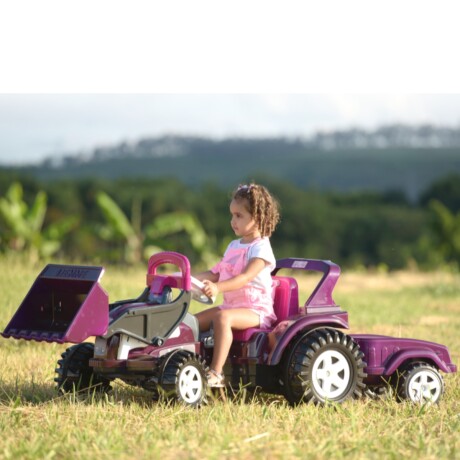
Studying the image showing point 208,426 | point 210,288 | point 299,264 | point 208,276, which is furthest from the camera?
point 299,264

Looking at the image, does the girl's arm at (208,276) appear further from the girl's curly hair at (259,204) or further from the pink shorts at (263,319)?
the girl's curly hair at (259,204)

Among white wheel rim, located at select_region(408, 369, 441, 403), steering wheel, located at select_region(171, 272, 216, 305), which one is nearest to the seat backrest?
steering wheel, located at select_region(171, 272, 216, 305)

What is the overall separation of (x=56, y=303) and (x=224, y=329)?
40.6 inches

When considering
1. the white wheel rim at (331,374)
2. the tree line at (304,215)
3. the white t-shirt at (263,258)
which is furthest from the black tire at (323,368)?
the tree line at (304,215)

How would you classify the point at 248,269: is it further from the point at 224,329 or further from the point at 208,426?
the point at 208,426

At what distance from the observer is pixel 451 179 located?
49.6 meters

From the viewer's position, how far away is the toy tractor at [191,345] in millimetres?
5453

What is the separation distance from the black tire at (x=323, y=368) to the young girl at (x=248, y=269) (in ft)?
1.17

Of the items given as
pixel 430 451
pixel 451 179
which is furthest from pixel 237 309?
pixel 451 179

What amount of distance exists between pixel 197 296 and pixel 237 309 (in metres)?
0.27

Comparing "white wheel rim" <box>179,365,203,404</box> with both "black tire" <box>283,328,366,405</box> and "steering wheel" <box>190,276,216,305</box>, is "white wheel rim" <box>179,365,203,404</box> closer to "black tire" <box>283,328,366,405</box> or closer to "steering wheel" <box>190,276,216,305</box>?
"steering wheel" <box>190,276,216,305</box>

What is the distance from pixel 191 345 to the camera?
18.9ft

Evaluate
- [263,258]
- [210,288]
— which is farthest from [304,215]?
[210,288]

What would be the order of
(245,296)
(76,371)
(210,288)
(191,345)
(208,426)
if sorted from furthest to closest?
(245,296) → (76,371) → (191,345) → (210,288) → (208,426)
